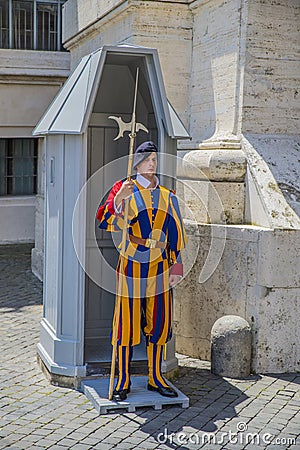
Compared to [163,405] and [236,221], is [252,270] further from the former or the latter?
[163,405]

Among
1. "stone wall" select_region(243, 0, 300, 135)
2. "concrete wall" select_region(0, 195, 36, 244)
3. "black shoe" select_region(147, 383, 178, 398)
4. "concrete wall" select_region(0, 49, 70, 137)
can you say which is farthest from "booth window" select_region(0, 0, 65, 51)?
"black shoe" select_region(147, 383, 178, 398)

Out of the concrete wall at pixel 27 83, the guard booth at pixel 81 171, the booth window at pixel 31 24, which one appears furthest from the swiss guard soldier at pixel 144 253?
the booth window at pixel 31 24

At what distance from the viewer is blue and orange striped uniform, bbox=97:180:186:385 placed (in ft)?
17.9

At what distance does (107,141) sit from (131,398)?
2.31 meters

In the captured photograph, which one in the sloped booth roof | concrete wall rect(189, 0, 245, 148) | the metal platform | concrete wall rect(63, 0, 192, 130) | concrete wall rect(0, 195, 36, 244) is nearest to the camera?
the metal platform

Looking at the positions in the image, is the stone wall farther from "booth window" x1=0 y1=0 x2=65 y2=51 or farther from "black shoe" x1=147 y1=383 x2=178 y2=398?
"booth window" x1=0 y1=0 x2=65 y2=51

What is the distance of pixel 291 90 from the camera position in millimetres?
7117

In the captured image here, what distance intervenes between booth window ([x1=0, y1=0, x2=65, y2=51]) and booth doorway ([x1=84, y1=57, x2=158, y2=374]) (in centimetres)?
793

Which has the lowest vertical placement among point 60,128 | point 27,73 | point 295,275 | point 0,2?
point 295,275

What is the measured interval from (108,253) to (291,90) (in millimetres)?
2236

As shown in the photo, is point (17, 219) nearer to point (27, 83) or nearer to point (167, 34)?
point (27, 83)

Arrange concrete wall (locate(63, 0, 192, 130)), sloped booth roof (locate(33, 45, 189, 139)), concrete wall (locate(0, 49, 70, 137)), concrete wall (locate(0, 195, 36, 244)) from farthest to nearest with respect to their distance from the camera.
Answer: concrete wall (locate(0, 195, 36, 244))
concrete wall (locate(0, 49, 70, 137))
concrete wall (locate(63, 0, 192, 130))
sloped booth roof (locate(33, 45, 189, 139))

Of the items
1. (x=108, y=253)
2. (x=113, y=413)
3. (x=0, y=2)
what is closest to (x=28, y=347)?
(x=108, y=253)

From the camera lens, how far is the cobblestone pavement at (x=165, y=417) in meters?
4.88
